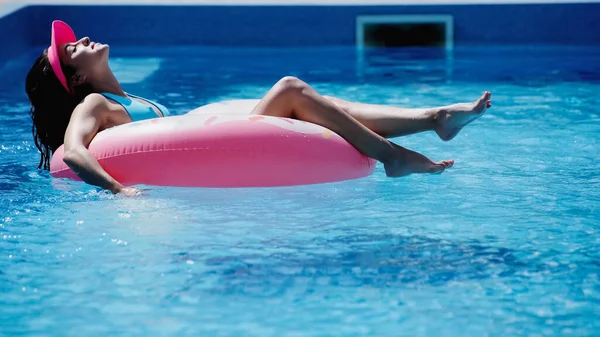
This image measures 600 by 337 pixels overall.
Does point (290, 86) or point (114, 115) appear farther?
point (114, 115)

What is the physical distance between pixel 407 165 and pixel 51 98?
1.57 meters

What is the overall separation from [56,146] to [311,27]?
477cm

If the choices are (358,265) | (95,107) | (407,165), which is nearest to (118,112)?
(95,107)

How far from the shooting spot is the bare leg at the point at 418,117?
403cm

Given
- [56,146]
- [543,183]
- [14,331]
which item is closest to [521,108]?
[543,183]

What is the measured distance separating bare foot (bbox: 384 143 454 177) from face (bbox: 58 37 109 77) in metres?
1.34

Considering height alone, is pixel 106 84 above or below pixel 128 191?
above

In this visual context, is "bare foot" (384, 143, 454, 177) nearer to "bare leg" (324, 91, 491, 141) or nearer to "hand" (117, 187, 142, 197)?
"bare leg" (324, 91, 491, 141)

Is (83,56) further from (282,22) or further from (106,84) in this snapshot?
(282,22)

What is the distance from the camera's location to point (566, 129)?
18.1 ft

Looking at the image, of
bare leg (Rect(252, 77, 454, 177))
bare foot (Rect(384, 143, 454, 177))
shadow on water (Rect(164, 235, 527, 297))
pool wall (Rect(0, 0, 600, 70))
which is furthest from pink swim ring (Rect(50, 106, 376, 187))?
pool wall (Rect(0, 0, 600, 70))

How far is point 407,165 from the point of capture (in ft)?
13.6

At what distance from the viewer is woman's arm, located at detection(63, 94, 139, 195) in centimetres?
394

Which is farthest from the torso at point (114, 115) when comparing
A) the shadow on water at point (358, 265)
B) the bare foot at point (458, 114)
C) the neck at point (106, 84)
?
the bare foot at point (458, 114)
